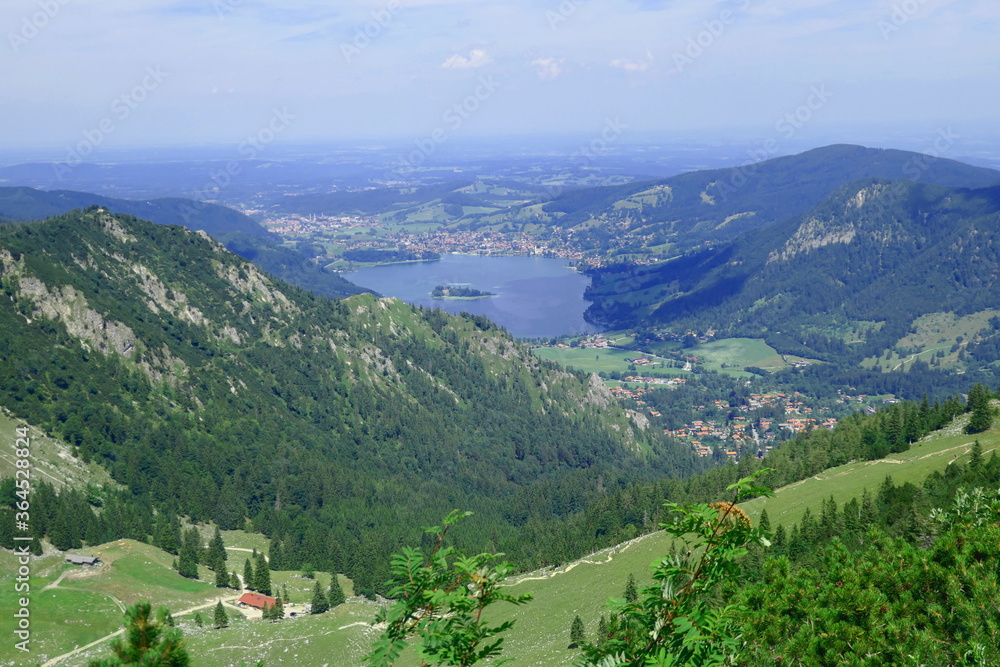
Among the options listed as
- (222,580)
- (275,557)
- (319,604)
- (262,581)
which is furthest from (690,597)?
(275,557)

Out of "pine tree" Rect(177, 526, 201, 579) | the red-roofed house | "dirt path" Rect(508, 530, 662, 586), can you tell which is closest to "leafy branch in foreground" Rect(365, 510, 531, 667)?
the red-roofed house

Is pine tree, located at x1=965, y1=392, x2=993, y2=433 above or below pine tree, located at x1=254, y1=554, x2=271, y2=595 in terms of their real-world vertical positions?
above

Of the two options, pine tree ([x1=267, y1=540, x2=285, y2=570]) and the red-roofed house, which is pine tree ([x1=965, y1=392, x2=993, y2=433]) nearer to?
the red-roofed house

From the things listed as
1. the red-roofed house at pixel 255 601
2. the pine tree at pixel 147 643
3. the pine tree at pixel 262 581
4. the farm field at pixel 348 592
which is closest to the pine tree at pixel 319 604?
the farm field at pixel 348 592

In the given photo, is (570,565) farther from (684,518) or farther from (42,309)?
(42,309)

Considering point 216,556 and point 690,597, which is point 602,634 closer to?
point 690,597

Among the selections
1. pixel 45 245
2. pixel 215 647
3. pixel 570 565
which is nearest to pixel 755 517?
pixel 570 565

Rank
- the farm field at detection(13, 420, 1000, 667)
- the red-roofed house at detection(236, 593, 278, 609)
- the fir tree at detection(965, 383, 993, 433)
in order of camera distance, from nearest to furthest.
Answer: the farm field at detection(13, 420, 1000, 667), the red-roofed house at detection(236, 593, 278, 609), the fir tree at detection(965, 383, 993, 433)
